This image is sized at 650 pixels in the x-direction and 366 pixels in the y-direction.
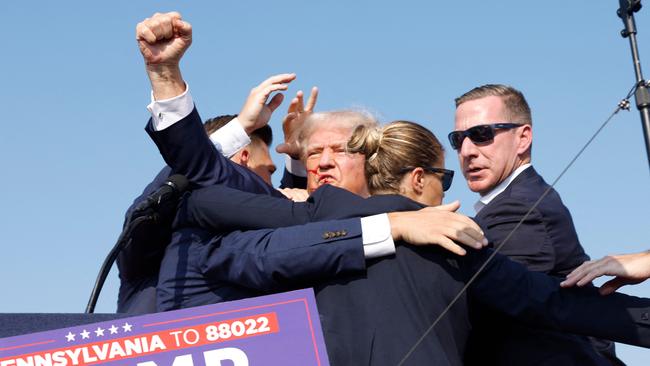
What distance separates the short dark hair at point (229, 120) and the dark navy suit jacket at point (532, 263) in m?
1.65

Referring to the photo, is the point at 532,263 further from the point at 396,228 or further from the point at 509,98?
the point at 509,98

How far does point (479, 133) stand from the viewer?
488cm

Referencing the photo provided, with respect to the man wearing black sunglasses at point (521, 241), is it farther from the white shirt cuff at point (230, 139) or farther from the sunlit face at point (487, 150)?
the white shirt cuff at point (230, 139)

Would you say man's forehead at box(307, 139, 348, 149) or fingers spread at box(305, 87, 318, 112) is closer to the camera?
man's forehead at box(307, 139, 348, 149)

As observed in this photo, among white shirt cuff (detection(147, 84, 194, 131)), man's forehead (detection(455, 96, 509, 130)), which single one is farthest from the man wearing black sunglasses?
white shirt cuff (detection(147, 84, 194, 131))

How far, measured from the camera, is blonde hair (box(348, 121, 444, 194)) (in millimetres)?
3791

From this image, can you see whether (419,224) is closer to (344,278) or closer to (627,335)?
(344,278)

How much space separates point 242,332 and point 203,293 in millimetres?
1183

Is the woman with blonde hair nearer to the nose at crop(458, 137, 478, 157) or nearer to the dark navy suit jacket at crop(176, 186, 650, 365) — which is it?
the dark navy suit jacket at crop(176, 186, 650, 365)

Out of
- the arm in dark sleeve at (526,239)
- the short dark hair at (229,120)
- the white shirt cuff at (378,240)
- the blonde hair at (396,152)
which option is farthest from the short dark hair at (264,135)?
the white shirt cuff at (378,240)

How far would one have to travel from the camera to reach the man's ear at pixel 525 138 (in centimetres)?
487

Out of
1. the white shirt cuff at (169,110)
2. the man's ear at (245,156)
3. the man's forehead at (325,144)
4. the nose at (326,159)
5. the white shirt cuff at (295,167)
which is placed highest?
the white shirt cuff at (169,110)

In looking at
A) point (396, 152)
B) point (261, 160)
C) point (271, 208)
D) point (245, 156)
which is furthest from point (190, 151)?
point (261, 160)

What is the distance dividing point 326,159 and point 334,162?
77 millimetres
